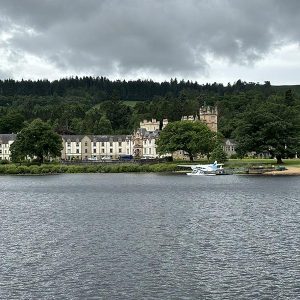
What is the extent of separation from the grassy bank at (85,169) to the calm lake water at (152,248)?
63107mm

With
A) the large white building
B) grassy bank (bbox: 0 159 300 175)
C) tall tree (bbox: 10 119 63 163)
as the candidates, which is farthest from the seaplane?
the large white building

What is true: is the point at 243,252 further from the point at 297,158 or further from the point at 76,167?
the point at 297,158

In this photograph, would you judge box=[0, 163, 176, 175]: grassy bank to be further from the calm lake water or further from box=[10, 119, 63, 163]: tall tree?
the calm lake water

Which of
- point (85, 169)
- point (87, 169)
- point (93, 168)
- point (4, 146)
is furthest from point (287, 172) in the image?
point (4, 146)

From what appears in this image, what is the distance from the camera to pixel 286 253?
119 ft

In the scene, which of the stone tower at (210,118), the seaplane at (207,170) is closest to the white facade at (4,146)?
the stone tower at (210,118)

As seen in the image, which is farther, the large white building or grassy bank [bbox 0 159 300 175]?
the large white building

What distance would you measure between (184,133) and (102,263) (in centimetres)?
10813

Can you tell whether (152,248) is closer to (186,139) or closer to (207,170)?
(207,170)

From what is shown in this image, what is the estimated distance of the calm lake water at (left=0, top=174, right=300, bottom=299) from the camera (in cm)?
2917

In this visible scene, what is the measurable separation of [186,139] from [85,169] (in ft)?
77.8

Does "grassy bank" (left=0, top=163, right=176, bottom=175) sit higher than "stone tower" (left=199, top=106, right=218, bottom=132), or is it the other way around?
"stone tower" (left=199, top=106, right=218, bottom=132)

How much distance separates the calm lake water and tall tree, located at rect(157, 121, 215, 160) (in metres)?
70.7

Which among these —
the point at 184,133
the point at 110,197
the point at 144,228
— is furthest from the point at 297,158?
the point at 144,228
